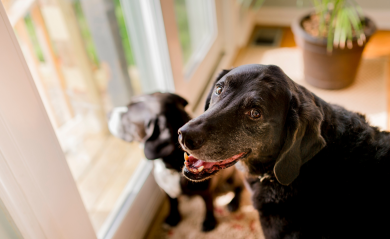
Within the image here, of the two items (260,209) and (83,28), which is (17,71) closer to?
(260,209)

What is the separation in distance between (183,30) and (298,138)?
1.71 metres

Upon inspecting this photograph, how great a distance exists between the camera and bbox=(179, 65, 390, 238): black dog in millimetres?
1143

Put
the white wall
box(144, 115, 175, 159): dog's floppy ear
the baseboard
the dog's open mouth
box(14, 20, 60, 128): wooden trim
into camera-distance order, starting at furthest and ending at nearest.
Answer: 1. the baseboard
2. box(14, 20, 60, 128): wooden trim
3. box(144, 115, 175, 159): dog's floppy ear
4. the dog's open mouth
5. the white wall

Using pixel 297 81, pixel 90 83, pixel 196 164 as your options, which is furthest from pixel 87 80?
pixel 297 81

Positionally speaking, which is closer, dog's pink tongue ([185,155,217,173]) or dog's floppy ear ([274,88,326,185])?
dog's floppy ear ([274,88,326,185])

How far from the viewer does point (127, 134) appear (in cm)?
166

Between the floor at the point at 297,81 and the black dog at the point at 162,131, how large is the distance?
21 centimetres

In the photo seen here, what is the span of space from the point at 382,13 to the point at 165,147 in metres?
3.31

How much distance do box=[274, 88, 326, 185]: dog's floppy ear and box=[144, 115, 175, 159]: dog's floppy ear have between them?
1.81 feet

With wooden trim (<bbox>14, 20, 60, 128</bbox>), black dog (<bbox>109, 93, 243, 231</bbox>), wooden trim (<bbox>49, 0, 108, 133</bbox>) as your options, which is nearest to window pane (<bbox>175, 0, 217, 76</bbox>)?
wooden trim (<bbox>49, 0, 108, 133</bbox>)

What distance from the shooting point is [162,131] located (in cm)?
153

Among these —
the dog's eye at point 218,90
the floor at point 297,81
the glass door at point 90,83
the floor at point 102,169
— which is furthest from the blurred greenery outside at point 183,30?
the dog's eye at point 218,90

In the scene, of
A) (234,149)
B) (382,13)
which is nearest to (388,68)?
(382,13)

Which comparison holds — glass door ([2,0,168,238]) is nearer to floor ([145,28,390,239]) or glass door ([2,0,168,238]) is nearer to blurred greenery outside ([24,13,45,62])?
blurred greenery outside ([24,13,45,62])
